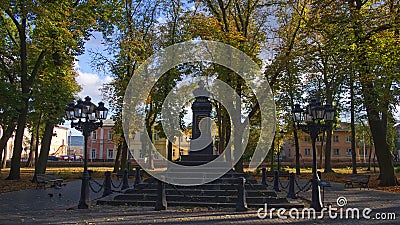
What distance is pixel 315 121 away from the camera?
13430 millimetres

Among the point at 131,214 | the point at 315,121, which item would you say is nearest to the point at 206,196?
the point at 131,214

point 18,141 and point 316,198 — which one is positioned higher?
point 18,141

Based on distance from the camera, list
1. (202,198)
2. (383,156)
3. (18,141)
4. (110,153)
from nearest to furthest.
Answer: (202,198), (383,156), (18,141), (110,153)

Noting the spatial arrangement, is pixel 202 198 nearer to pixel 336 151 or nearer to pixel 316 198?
pixel 316 198

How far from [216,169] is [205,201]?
249 cm

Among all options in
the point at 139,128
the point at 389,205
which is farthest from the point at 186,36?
the point at 389,205

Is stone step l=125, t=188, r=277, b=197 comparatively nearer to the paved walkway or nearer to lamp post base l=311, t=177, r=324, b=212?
the paved walkway

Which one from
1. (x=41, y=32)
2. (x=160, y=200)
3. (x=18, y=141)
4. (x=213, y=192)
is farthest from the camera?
(x=18, y=141)

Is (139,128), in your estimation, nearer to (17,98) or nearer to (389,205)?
(17,98)

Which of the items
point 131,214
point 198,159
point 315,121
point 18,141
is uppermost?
point 315,121

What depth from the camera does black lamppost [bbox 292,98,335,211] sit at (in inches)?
490

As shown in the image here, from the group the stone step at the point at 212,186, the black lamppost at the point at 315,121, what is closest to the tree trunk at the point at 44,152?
the stone step at the point at 212,186

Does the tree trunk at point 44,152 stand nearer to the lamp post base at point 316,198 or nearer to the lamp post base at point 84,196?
the lamp post base at point 84,196

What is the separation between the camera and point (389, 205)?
13477 mm
